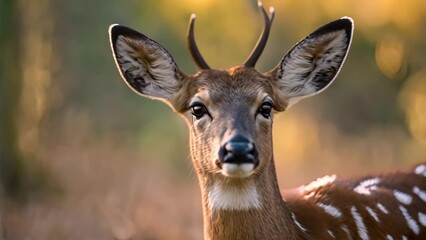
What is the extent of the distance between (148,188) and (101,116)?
4.31 meters

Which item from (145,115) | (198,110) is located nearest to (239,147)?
(198,110)

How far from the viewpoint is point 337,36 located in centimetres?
909

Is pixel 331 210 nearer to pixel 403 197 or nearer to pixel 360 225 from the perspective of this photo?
pixel 360 225

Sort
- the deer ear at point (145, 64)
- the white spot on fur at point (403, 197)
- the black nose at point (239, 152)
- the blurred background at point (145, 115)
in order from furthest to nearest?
the blurred background at point (145, 115) < the white spot on fur at point (403, 197) < the deer ear at point (145, 64) < the black nose at point (239, 152)

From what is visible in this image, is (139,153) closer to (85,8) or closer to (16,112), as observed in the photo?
(85,8)

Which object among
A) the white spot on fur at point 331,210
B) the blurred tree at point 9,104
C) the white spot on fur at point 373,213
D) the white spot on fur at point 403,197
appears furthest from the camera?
the blurred tree at point 9,104

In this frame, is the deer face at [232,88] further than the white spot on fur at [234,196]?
No

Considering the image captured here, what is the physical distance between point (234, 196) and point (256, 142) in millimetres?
388

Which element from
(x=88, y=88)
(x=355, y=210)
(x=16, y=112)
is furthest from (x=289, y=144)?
(x=355, y=210)

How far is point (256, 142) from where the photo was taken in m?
8.36

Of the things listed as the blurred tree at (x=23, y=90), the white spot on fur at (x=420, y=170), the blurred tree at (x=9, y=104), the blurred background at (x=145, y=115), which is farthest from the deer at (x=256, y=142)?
the blurred tree at (x=9, y=104)

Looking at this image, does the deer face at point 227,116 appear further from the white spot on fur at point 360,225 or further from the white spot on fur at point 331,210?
the white spot on fur at point 360,225

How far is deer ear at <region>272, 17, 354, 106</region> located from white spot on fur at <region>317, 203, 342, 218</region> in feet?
2.55

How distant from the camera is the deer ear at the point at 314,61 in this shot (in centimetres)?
902
